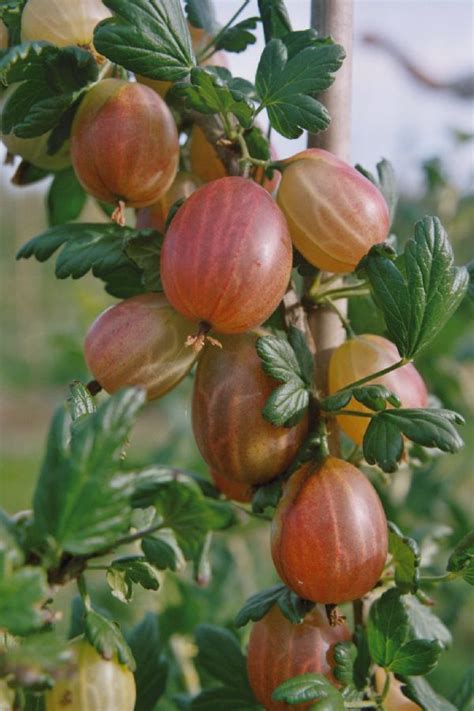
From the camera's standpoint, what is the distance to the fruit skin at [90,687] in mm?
528

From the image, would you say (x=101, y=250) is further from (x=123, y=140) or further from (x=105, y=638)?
(x=105, y=638)

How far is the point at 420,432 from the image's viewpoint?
575mm

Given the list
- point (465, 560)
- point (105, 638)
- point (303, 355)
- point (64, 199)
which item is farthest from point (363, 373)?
point (64, 199)

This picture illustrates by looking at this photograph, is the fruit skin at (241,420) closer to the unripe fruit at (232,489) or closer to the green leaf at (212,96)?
the unripe fruit at (232,489)

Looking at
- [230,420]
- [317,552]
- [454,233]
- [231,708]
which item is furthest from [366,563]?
[454,233]

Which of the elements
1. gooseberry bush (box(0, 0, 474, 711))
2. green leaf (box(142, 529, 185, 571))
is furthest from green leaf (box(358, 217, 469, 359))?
green leaf (box(142, 529, 185, 571))

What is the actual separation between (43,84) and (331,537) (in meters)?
0.39

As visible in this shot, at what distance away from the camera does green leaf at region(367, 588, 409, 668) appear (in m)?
0.60

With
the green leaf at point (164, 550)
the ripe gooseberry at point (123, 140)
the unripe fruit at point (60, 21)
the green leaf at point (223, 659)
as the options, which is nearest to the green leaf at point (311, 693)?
the green leaf at point (164, 550)

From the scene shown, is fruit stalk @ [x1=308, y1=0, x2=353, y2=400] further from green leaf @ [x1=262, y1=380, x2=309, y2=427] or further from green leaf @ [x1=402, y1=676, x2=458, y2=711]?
green leaf @ [x1=402, y1=676, x2=458, y2=711]

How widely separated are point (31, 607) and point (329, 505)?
0.23 m

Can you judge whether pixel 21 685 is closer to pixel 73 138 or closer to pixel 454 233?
pixel 73 138

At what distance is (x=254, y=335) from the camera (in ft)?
2.14

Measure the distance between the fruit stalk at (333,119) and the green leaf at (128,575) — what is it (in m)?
0.18
